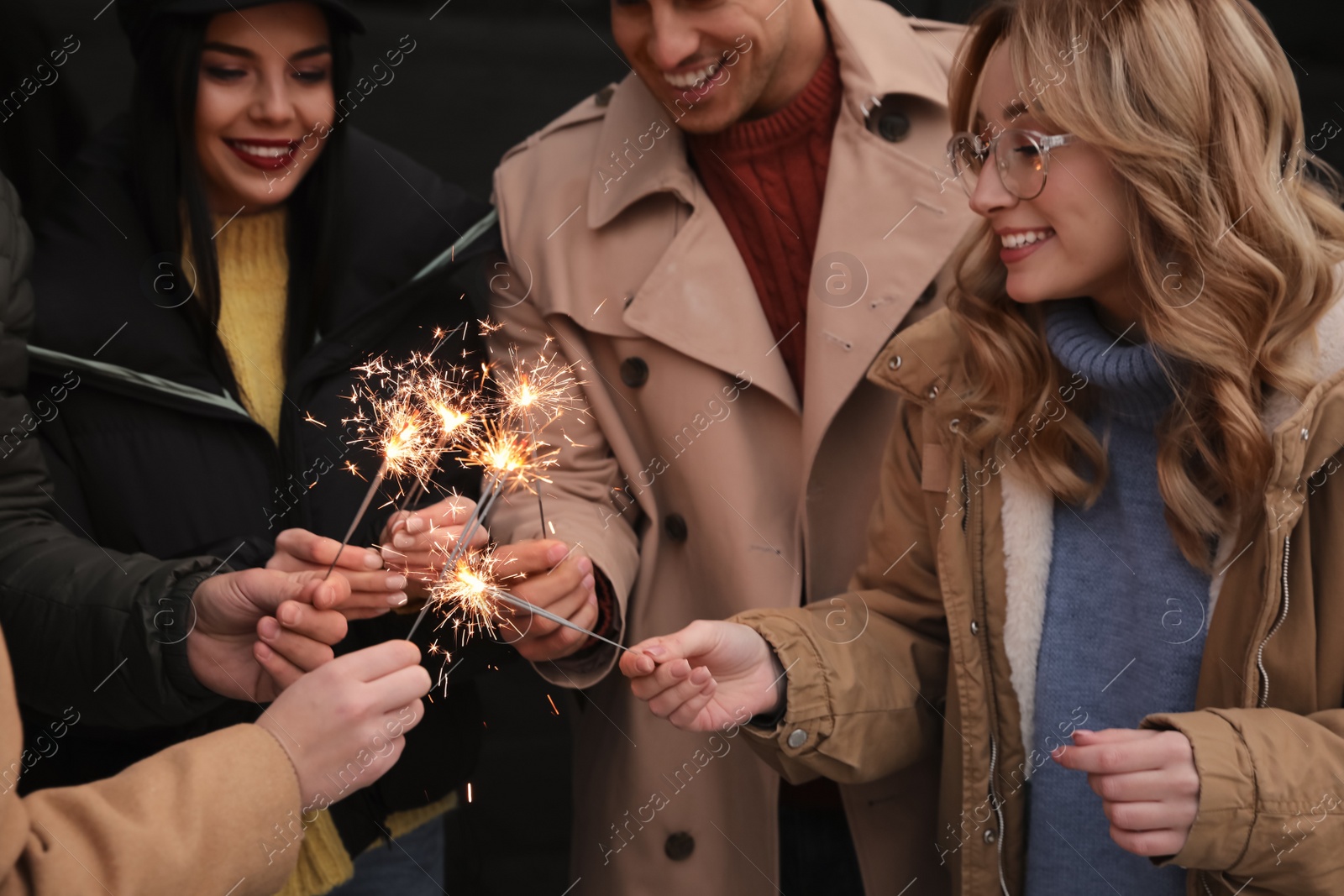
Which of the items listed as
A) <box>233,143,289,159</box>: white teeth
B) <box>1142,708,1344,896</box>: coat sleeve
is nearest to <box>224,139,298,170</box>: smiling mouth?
<box>233,143,289,159</box>: white teeth

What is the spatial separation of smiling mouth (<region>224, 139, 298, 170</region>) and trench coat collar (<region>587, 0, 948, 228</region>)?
20.2 inches

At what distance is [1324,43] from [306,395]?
273 centimetres

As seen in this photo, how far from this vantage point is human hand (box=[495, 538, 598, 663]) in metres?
1.79

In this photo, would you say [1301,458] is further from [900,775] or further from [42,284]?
[42,284]

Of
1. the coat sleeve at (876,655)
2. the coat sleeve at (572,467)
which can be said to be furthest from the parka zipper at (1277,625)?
the coat sleeve at (572,467)

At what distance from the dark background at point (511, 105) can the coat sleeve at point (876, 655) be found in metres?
1.29

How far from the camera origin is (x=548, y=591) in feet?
5.88

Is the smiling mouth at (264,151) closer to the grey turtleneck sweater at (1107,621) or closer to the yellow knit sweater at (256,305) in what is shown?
the yellow knit sweater at (256,305)

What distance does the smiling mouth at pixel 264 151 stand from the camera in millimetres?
1913

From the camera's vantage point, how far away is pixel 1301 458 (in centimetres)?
135

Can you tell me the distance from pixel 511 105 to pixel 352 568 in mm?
1915

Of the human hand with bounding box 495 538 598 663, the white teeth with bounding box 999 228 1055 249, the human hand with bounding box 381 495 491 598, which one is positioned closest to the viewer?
the white teeth with bounding box 999 228 1055 249

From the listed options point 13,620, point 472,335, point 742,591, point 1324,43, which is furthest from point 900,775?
point 1324,43

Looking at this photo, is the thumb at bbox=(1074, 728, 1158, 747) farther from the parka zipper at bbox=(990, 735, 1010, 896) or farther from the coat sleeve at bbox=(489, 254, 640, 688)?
the coat sleeve at bbox=(489, 254, 640, 688)
